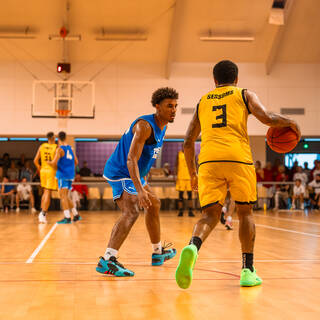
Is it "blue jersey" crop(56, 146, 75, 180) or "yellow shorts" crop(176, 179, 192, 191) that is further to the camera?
"yellow shorts" crop(176, 179, 192, 191)

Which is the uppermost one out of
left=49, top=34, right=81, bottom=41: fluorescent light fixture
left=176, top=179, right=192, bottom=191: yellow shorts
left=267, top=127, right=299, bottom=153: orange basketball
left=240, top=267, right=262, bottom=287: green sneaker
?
left=49, top=34, right=81, bottom=41: fluorescent light fixture

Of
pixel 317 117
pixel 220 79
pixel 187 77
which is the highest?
pixel 187 77

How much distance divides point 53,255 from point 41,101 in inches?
447

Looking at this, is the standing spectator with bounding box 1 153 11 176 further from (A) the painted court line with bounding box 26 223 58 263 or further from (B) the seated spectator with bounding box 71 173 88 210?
(A) the painted court line with bounding box 26 223 58 263

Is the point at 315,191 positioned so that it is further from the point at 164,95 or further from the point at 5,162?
the point at 164,95

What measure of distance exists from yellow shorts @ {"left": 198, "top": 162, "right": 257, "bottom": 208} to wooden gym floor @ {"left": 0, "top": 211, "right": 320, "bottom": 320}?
0.60 meters

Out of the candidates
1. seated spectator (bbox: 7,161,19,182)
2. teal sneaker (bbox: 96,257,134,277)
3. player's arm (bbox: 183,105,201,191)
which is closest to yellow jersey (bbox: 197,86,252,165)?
player's arm (bbox: 183,105,201,191)

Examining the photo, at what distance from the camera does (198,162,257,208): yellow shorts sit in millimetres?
3359

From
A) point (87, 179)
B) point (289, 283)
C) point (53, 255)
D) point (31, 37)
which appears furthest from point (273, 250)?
point (31, 37)

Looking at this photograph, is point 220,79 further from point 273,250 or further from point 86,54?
point 86,54

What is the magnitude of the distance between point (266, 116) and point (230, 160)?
37 cm

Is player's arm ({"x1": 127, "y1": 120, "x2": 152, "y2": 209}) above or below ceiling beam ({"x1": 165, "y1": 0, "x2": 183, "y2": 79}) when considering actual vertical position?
below

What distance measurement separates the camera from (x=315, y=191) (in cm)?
1512

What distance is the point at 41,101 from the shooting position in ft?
51.9
